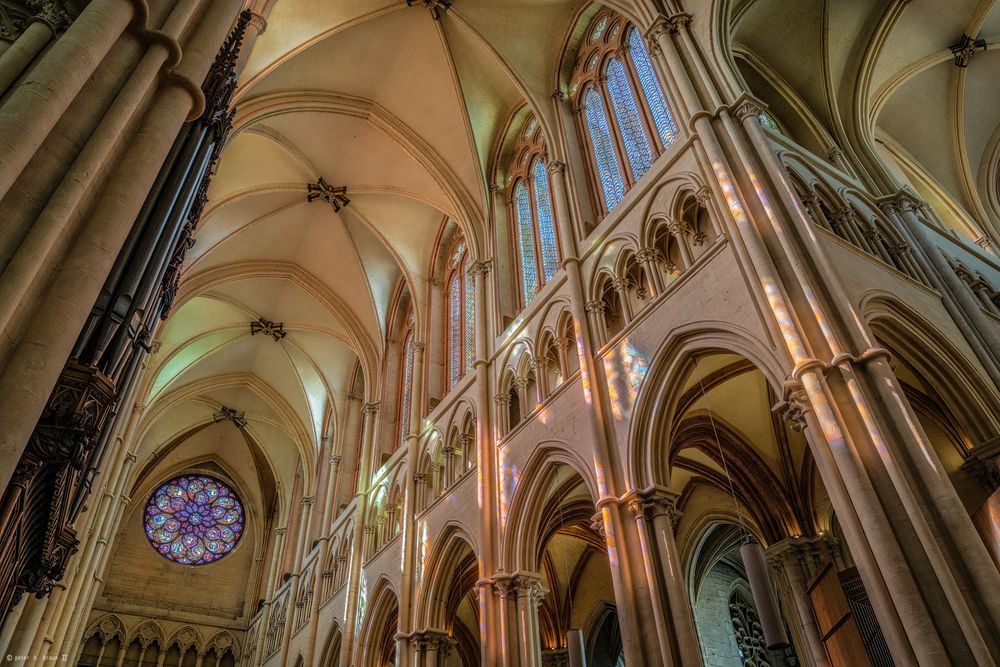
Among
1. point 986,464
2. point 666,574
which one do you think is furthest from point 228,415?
point 986,464

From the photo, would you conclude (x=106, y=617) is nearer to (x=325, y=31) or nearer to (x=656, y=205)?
(x=325, y=31)

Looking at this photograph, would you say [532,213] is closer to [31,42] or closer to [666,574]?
[666,574]

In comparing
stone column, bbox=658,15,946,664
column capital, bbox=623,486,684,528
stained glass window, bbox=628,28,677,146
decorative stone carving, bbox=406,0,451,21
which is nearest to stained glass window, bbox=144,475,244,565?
decorative stone carving, bbox=406,0,451,21

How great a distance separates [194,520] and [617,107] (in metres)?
21.6

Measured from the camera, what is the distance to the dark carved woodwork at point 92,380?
12.4 ft

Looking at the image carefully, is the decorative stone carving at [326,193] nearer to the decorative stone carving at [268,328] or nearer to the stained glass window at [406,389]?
the stained glass window at [406,389]

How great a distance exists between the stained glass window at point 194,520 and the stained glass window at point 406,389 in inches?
479

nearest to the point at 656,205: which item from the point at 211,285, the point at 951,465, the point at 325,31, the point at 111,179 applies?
the point at 951,465

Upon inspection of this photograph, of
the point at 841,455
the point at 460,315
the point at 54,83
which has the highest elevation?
the point at 460,315

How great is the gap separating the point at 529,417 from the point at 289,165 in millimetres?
9416

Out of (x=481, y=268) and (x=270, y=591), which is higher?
(x=481, y=268)

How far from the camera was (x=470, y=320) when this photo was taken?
15203mm

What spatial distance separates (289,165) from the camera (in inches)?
647

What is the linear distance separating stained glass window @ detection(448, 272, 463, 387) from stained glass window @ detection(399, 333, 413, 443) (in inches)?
64.5
